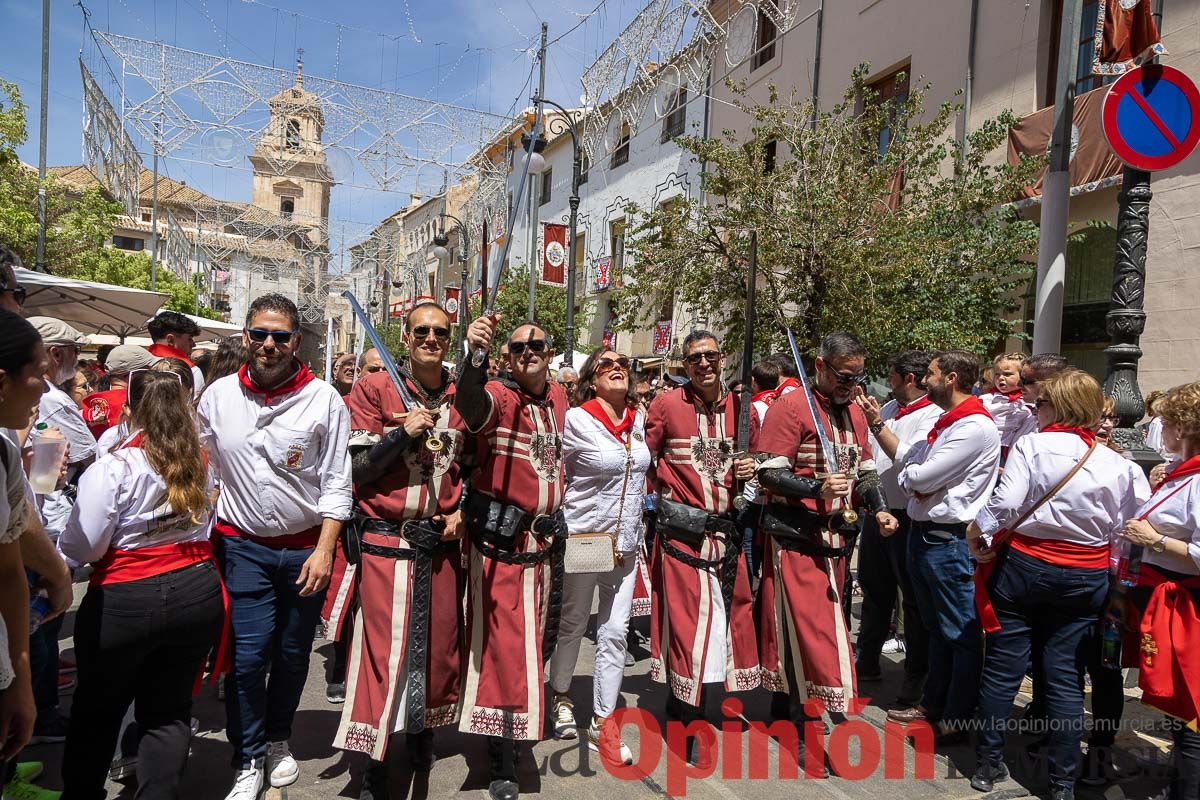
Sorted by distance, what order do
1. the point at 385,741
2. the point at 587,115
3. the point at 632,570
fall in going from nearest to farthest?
the point at 385,741, the point at 632,570, the point at 587,115

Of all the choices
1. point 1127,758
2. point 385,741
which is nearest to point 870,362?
point 1127,758

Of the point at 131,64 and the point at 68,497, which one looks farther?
the point at 131,64

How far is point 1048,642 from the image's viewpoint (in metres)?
3.81

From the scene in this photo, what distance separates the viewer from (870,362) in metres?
11.3

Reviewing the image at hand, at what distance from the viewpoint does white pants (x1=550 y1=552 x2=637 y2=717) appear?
14.3 ft

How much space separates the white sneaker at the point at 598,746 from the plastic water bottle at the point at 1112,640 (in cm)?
226

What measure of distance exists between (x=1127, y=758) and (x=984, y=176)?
899 centimetres

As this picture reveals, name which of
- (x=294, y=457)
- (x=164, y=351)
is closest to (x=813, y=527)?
(x=294, y=457)

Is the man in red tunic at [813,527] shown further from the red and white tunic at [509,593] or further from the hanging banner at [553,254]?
the hanging banner at [553,254]

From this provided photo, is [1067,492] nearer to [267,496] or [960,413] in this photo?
[960,413]

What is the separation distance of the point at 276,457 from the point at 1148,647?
12.2ft

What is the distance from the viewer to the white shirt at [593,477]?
4430 mm

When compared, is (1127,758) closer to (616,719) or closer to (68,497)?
(616,719)

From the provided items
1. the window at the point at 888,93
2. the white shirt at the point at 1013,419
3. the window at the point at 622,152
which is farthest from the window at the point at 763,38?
the white shirt at the point at 1013,419
